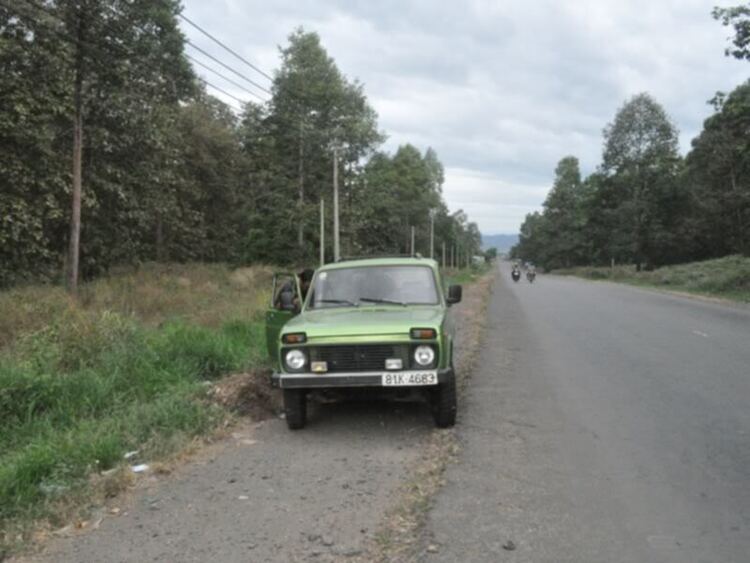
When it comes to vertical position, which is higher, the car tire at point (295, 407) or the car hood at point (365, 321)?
the car hood at point (365, 321)

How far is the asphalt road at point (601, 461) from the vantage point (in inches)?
169

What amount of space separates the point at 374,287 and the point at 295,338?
1620 mm

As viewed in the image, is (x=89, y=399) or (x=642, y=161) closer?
(x=89, y=399)

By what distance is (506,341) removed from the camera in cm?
1472

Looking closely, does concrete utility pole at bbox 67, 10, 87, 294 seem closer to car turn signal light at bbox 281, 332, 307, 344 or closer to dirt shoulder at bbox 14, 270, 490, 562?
car turn signal light at bbox 281, 332, 307, 344

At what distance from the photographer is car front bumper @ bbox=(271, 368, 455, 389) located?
670 centimetres

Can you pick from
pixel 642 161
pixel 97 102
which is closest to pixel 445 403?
pixel 97 102

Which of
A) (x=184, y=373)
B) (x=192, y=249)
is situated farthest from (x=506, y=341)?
(x=192, y=249)

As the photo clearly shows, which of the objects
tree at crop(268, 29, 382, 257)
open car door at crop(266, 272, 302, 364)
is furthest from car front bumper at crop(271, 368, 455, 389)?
tree at crop(268, 29, 382, 257)

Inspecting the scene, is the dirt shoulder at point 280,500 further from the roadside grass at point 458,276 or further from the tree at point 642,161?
the tree at point 642,161

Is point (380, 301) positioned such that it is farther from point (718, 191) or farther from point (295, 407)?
point (718, 191)

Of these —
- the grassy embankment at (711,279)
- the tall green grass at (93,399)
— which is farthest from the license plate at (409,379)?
the grassy embankment at (711,279)

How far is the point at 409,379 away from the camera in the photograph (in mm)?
6684

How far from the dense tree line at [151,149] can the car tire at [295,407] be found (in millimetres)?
13624
